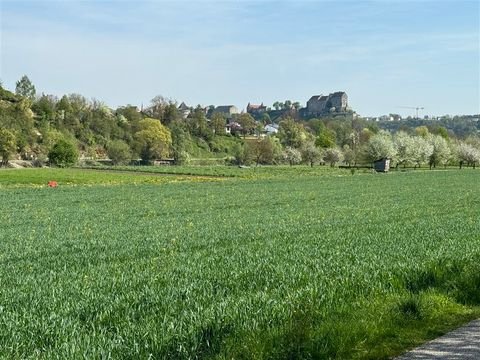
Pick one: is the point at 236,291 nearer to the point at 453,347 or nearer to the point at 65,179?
the point at 453,347

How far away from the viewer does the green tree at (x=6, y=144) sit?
9794 centimetres

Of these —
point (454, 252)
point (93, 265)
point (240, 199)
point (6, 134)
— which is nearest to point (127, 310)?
point (93, 265)

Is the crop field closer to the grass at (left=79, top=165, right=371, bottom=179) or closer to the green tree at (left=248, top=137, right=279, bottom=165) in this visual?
the grass at (left=79, top=165, right=371, bottom=179)

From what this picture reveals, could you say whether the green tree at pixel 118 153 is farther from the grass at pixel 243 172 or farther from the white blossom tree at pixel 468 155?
the white blossom tree at pixel 468 155

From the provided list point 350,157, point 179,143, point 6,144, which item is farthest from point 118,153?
point 350,157

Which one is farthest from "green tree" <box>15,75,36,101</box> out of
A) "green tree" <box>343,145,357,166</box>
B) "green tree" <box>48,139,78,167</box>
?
Result: "green tree" <box>343,145,357,166</box>

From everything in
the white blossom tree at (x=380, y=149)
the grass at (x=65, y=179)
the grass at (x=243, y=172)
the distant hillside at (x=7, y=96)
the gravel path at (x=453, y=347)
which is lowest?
the grass at (x=65, y=179)

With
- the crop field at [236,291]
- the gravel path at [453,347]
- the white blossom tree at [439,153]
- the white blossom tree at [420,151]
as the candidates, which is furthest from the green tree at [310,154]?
the gravel path at [453,347]

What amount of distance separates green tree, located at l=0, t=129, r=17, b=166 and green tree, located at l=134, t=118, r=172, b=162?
35.7 m

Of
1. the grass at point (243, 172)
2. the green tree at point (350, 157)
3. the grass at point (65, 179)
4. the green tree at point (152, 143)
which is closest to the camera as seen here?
the grass at point (65, 179)

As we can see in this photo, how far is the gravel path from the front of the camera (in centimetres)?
634

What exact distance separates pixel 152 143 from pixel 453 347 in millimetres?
127829

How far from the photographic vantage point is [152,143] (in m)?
132

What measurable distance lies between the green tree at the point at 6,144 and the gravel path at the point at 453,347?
100m
